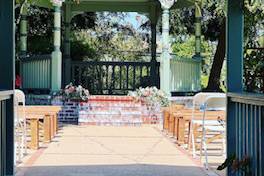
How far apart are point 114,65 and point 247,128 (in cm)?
1154

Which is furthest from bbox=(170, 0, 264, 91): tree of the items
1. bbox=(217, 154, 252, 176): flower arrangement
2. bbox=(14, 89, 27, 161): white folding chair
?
bbox=(217, 154, 252, 176): flower arrangement

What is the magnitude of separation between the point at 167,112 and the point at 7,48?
5950 mm

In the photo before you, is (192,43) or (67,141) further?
(192,43)

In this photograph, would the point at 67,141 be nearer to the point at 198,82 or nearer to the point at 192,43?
the point at 198,82

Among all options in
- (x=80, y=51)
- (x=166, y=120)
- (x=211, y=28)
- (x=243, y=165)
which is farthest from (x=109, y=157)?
(x=211, y=28)

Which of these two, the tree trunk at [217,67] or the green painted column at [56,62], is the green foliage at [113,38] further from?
the green painted column at [56,62]

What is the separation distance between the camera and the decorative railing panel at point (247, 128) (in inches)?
206

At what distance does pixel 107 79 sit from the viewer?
17719mm

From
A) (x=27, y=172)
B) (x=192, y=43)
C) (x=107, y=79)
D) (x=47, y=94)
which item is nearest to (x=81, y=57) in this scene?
(x=107, y=79)

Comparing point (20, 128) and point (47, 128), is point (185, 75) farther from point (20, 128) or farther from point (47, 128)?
point (20, 128)

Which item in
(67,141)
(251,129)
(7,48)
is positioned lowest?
(67,141)

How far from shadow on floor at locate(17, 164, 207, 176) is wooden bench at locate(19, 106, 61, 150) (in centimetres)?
175

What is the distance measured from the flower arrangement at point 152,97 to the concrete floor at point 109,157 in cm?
272

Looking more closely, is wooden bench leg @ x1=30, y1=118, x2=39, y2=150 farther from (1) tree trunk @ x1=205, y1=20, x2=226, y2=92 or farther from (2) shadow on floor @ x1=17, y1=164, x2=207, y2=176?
(1) tree trunk @ x1=205, y1=20, x2=226, y2=92
